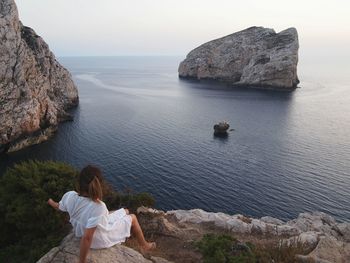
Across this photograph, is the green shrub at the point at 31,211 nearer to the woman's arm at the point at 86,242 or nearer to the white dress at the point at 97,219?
the white dress at the point at 97,219

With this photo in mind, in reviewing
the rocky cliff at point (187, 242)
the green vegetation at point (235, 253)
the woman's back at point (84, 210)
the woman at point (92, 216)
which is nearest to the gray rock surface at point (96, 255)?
the rocky cliff at point (187, 242)

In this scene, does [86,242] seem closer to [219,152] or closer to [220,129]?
[219,152]

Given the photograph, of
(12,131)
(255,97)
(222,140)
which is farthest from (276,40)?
(12,131)

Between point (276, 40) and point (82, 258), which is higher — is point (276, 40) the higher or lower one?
the higher one

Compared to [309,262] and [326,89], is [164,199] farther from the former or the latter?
[326,89]

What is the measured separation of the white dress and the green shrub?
4.85 m

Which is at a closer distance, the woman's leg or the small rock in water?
the woman's leg

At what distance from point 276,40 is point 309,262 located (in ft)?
565

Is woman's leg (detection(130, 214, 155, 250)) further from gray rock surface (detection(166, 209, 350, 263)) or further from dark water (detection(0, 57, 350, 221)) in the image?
dark water (detection(0, 57, 350, 221))

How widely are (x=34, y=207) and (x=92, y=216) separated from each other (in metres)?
8.54

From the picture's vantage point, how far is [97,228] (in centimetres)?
978

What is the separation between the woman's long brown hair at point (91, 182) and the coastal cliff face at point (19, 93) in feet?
201

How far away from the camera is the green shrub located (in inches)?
615

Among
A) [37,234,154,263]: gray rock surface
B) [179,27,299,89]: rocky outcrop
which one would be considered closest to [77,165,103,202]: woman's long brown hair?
[37,234,154,263]: gray rock surface
